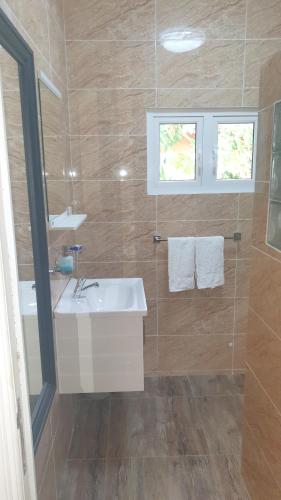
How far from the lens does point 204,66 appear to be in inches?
96.3

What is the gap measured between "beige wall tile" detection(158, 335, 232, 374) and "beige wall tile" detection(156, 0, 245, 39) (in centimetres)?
218

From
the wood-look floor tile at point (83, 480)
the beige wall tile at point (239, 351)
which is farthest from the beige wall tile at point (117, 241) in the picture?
the wood-look floor tile at point (83, 480)

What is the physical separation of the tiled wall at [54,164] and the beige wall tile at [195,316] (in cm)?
92

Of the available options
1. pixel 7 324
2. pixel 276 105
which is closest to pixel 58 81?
pixel 276 105

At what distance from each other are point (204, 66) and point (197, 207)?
953mm

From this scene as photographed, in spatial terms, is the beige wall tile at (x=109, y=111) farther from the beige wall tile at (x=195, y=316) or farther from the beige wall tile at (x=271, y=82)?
the beige wall tile at (x=195, y=316)

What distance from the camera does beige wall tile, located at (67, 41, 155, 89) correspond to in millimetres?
2398

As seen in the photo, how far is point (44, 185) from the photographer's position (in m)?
1.72

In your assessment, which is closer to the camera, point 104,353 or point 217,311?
point 104,353

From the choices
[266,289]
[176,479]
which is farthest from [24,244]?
[176,479]

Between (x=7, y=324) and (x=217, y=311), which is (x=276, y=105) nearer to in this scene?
(x=7, y=324)

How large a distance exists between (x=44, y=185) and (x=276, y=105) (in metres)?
1.06

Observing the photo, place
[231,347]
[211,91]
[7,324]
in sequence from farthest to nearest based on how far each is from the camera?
[231,347], [211,91], [7,324]

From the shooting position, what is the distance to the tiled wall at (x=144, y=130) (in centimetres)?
238
